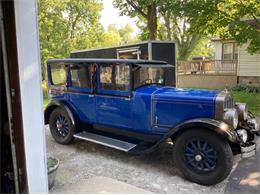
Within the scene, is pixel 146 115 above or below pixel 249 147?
above

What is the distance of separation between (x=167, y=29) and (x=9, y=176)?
2373cm

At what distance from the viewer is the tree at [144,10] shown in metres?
12.0

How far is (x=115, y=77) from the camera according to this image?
16.1ft

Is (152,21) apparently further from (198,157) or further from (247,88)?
(198,157)

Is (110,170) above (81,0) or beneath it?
beneath

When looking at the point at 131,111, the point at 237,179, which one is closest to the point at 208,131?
the point at 237,179

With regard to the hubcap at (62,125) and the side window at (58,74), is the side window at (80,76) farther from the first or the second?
the hubcap at (62,125)

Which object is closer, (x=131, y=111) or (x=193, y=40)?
(x=131, y=111)

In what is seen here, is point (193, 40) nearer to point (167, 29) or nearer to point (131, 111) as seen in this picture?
point (167, 29)

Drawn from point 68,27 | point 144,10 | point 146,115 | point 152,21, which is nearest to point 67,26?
point 68,27

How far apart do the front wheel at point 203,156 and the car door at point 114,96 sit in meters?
1.11

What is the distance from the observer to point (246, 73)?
1514 cm

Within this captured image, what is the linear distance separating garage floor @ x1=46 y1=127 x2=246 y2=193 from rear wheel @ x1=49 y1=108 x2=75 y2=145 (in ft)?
0.52

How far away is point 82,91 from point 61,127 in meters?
0.93
